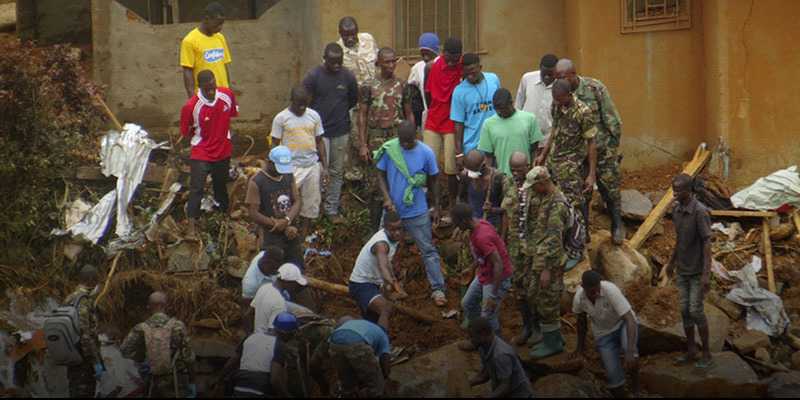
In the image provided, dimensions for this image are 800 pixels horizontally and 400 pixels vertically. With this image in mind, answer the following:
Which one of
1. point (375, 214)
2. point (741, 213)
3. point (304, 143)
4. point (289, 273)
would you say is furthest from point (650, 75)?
point (289, 273)

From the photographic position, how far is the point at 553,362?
9469 mm

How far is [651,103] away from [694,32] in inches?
44.2

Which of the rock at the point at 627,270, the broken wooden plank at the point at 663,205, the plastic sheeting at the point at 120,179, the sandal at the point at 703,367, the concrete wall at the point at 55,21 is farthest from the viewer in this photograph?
the concrete wall at the point at 55,21

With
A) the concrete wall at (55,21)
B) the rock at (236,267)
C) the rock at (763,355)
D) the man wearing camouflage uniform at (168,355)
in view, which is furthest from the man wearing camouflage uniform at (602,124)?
the concrete wall at (55,21)

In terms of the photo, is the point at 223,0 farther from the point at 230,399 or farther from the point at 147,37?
the point at 230,399

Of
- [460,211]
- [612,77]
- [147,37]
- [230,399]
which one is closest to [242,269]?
[230,399]

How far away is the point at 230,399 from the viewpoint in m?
9.09

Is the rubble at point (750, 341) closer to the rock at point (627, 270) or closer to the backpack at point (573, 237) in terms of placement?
the rock at point (627, 270)

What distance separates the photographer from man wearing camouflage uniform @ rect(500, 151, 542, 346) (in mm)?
9469

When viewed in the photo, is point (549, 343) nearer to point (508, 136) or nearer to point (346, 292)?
point (508, 136)

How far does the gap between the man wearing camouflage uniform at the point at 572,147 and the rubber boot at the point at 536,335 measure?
4.25 feet

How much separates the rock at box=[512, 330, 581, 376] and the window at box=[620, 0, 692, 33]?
5.22 metres

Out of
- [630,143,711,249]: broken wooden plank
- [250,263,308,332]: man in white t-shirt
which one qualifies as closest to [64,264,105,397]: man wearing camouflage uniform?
[250,263,308,332]: man in white t-shirt

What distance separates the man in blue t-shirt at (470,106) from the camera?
11.1 meters
